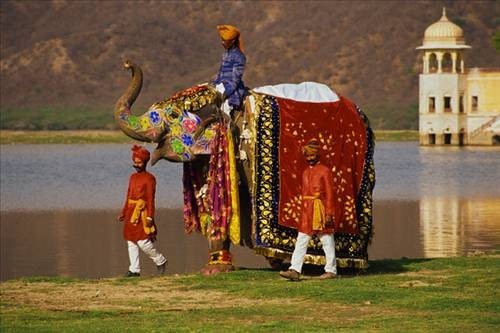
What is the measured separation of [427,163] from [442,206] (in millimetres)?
21032

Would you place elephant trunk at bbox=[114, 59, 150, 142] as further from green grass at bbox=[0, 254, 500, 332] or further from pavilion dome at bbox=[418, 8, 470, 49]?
pavilion dome at bbox=[418, 8, 470, 49]

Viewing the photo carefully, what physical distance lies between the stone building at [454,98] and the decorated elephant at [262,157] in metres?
52.8

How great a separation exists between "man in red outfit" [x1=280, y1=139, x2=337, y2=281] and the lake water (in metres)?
3.96

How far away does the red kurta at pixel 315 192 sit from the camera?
1400 cm

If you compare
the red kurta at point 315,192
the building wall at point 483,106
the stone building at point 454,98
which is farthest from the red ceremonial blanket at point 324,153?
the stone building at point 454,98

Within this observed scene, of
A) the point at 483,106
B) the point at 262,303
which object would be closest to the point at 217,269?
the point at 262,303

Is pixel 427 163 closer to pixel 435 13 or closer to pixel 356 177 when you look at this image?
pixel 356 177

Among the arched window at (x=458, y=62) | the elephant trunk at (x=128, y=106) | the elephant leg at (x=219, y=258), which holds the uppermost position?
the arched window at (x=458, y=62)

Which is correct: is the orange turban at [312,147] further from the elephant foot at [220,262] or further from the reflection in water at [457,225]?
the reflection in water at [457,225]

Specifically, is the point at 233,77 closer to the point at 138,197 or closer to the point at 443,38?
the point at 138,197

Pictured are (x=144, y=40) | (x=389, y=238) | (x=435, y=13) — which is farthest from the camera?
(x=144, y=40)

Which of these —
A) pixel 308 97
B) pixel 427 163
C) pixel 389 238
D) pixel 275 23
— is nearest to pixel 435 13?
pixel 275 23

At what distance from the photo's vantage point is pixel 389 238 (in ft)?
72.8

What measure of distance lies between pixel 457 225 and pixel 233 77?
967 centimetres
